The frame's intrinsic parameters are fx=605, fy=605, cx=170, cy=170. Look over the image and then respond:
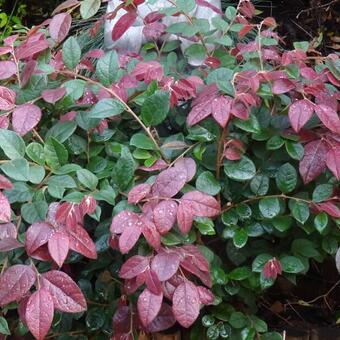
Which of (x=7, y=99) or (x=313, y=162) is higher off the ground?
(x=7, y=99)

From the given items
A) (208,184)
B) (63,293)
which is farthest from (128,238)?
(208,184)

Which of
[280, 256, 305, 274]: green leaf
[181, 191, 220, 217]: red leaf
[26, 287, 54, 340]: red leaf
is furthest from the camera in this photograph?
[280, 256, 305, 274]: green leaf

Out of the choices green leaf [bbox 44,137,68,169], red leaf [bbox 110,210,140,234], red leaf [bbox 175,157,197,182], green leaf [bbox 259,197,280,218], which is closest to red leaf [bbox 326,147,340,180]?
green leaf [bbox 259,197,280,218]

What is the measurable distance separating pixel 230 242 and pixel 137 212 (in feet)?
0.96

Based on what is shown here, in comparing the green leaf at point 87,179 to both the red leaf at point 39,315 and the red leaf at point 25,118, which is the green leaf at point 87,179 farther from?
the red leaf at point 39,315

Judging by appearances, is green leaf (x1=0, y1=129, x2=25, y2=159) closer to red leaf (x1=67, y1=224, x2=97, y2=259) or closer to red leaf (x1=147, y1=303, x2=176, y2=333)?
red leaf (x1=67, y1=224, x2=97, y2=259)

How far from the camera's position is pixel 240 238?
123cm

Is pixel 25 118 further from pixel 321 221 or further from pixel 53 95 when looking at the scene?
pixel 321 221

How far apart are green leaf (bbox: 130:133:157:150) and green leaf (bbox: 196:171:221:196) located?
0.36 feet

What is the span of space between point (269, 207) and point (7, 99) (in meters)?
0.56

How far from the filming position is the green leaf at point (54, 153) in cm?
115

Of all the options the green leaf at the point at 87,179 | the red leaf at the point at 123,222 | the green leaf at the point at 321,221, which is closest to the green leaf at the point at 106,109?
the green leaf at the point at 87,179

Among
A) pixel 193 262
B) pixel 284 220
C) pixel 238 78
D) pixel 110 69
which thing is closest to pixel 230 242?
pixel 284 220

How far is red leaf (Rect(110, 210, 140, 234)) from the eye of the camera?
102 centimetres
